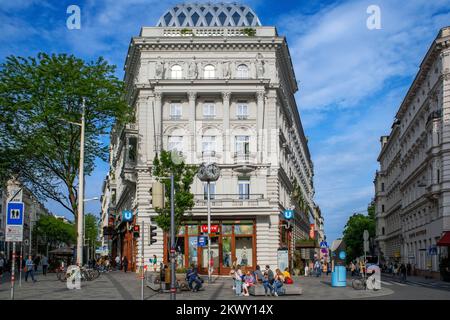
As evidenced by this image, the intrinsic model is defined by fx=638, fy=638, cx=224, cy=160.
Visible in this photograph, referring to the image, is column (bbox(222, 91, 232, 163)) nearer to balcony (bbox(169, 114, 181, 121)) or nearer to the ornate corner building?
the ornate corner building

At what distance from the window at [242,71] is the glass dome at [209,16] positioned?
5599mm

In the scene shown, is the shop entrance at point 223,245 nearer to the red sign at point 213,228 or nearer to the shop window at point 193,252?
the shop window at point 193,252

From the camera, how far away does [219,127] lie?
185 feet

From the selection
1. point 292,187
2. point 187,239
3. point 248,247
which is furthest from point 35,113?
point 292,187

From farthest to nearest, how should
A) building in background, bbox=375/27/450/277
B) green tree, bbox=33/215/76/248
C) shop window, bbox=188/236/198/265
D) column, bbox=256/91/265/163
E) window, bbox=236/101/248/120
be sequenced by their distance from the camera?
green tree, bbox=33/215/76/248 < window, bbox=236/101/248/120 < column, bbox=256/91/265/163 < building in background, bbox=375/27/450/277 < shop window, bbox=188/236/198/265

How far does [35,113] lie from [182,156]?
1288cm

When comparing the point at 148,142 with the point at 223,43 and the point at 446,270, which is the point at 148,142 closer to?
the point at 223,43

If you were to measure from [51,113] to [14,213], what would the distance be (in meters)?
25.9

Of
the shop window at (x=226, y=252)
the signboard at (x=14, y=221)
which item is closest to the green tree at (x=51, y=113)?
the shop window at (x=226, y=252)

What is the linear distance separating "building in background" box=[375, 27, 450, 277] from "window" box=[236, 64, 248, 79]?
16893 millimetres

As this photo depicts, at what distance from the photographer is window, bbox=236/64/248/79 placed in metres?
57.2

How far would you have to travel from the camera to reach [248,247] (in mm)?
55344

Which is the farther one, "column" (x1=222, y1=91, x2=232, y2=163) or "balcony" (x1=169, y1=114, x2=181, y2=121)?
"balcony" (x1=169, y1=114, x2=181, y2=121)

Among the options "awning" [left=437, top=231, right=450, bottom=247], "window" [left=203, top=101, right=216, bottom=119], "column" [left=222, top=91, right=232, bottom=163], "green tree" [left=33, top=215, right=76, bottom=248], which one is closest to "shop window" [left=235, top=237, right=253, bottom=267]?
"column" [left=222, top=91, right=232, bottom=163]
